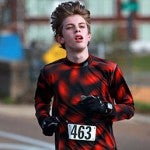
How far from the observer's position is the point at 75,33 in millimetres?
4488

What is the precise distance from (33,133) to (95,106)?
23.5 feet

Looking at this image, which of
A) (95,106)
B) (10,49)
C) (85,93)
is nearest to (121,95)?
(85,93)

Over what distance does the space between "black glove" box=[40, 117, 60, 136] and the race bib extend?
0.31 ft

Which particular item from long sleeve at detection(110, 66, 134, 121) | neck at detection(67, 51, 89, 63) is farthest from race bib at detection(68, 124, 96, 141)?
neck at detection(67, 51, 89, 63)

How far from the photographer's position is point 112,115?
4.42m

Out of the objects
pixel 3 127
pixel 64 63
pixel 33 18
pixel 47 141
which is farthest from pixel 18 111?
pixel 33 18

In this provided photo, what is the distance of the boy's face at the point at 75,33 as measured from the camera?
176 inches

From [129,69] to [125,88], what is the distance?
48.4ft

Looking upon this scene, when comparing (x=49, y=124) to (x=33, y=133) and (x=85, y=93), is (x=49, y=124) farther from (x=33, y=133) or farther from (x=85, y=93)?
(x=33, y=133)

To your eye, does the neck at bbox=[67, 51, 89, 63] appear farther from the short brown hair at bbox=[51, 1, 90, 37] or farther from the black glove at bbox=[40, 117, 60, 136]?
the black glove at bbox=[40, 117, 60, 136]

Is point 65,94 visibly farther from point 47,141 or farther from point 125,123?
point 125,123

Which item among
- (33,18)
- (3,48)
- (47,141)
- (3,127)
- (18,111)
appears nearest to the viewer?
(47,141)

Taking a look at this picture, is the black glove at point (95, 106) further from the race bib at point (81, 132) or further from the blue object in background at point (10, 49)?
the blue object in background at point (10, 49)

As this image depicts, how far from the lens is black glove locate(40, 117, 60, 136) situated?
4.46 metres
